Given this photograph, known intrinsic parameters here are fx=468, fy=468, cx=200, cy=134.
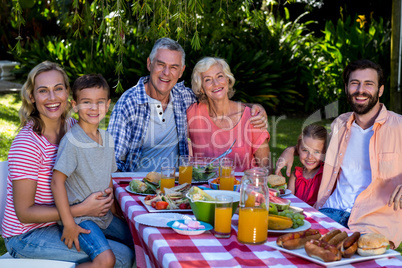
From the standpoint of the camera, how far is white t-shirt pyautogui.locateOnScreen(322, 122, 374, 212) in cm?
300

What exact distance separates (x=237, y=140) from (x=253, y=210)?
5.81 feet

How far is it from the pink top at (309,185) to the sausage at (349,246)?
1528 millimetres

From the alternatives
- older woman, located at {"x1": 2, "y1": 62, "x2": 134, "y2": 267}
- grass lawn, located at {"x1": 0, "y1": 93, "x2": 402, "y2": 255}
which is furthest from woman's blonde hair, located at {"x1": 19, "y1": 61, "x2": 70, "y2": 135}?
grass lawn, located at {"x1": 0, "y1": 93, "x2": 402, "y2": 255}

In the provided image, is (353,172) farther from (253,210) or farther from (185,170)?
(253,210)

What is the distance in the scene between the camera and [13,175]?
7.57ft

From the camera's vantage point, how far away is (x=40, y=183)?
96.1 inches

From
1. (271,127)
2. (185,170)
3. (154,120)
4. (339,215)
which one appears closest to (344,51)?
(271,127)


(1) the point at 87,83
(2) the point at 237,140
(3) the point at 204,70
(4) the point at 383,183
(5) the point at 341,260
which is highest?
(3) the point at 204,70

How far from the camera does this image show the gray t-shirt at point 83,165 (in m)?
2.37

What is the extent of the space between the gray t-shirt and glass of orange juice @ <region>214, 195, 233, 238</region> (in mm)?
862

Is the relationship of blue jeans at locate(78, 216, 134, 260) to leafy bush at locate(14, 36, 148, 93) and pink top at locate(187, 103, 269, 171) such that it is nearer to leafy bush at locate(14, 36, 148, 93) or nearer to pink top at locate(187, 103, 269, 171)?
pink top at locate(187, 103, 269, 171)

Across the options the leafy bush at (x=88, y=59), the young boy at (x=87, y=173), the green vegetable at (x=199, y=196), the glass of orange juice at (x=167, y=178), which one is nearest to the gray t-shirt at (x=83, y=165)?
the young boy at (x=87, y=173)

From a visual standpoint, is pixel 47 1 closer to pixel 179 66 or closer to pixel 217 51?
pixel 217 51

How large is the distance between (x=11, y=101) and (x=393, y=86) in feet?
24.9
